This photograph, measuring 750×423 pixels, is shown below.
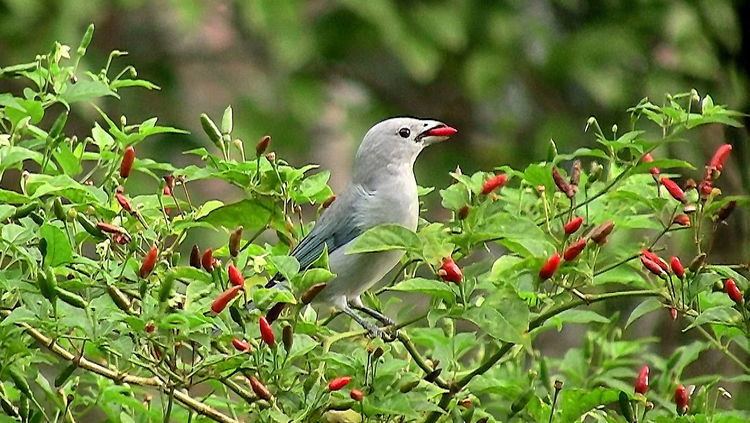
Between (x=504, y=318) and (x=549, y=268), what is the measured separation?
90mm

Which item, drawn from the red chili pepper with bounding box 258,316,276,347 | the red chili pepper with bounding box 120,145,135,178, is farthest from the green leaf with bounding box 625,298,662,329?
the red chili pepper with bounding box 120,145,135,178

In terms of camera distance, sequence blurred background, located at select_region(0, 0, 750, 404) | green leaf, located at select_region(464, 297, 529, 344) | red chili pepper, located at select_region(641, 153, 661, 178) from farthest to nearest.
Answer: blurred background, located at select_region(0, 0, 750, 404)
red chili pepper, located at select_region(641, 153, 661, 178)
green leaf, located at select_region(464, 297, 529, 344)

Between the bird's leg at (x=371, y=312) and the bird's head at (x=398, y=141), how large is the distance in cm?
31

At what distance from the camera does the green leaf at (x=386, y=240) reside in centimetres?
149

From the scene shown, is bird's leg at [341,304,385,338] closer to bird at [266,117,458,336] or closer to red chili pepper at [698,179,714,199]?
bird at [266,117,458,336]

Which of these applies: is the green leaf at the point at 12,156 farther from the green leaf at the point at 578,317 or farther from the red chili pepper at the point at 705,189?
the red chili pepper at the point at 705,189

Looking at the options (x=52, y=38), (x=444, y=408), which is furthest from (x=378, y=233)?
(x=52, y=38)

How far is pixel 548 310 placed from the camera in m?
1.61

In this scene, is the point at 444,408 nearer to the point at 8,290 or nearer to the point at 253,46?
the point at 8,290

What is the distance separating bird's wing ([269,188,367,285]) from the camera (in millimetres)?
2094

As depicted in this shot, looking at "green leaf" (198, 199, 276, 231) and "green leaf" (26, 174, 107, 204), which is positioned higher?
"green leaf" (26, 174, 107, 204)

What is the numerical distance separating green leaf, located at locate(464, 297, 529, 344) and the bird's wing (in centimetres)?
62

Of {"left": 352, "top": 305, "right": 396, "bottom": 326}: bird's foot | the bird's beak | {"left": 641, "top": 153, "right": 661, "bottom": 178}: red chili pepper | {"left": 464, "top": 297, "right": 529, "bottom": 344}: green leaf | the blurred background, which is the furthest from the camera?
the blurred background

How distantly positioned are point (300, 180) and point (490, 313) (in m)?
0.46
